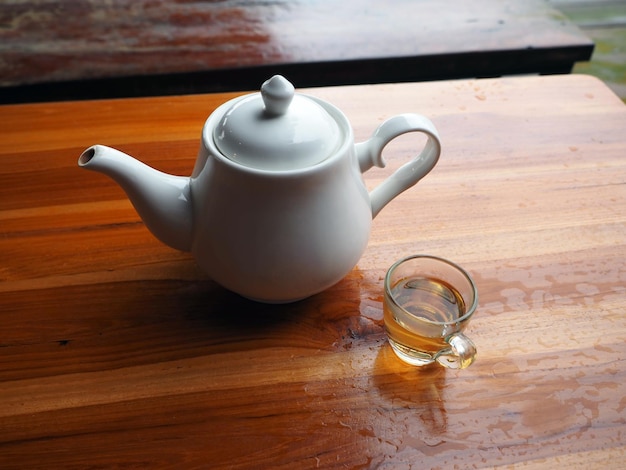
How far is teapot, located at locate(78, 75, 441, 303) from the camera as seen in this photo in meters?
0.52

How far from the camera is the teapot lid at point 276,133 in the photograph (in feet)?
1.71

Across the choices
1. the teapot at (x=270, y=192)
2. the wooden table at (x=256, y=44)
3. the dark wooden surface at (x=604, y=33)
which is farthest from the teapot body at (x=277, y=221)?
the dark wooden surface at (x=604, y=33)

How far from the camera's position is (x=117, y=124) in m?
0.89

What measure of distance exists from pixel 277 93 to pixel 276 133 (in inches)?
1.4

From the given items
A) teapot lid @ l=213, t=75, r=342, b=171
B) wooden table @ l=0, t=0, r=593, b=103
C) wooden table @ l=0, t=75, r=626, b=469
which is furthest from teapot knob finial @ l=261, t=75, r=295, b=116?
wooden table @ l=0, t=0, r=593, b=103

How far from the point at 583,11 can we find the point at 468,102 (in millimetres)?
1861

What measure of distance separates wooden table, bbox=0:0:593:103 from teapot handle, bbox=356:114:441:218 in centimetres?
70

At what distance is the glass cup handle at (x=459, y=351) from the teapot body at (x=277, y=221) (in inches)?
5.1

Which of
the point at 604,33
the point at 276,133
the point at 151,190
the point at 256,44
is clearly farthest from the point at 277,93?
the point at 604,33

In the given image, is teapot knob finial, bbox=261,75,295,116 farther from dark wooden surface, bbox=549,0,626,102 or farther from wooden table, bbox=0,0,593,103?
dark wooden surface, bbox=549,0,626,102

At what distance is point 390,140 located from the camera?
57 centimetres

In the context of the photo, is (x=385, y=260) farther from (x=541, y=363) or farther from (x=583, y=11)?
(x=583, y=11)

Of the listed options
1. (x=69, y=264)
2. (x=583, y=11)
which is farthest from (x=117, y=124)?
(x=583, y=11)

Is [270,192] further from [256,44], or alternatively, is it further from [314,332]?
[256,44]
